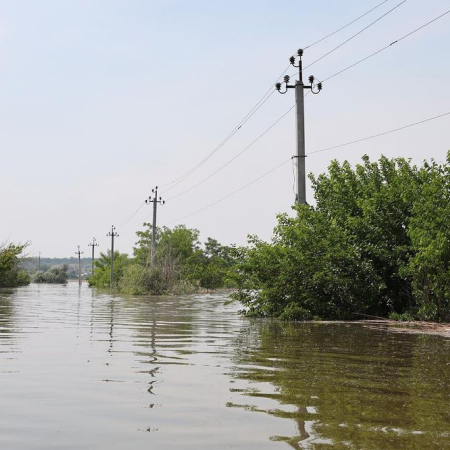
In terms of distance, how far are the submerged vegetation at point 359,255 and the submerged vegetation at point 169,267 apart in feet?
6.92

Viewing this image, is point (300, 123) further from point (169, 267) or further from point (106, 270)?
point (106, 270)

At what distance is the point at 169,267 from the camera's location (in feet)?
195

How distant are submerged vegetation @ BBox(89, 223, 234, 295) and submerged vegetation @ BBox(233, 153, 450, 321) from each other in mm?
2109

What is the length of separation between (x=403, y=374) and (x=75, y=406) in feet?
12.9

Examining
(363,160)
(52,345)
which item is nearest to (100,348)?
(52,345)

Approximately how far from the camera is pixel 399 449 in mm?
4395

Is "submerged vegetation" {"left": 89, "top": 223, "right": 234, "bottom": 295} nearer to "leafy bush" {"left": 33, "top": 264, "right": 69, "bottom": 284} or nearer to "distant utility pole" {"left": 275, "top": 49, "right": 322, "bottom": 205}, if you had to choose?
"distant utility pole" {"left": 275, "top": 49, "right": 322, "bottom": 205}

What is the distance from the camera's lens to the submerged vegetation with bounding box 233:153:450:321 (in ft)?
56.8

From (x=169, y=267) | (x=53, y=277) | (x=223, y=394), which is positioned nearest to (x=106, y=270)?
(x=53, y=277)

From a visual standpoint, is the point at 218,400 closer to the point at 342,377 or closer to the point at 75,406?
the point at 75,406

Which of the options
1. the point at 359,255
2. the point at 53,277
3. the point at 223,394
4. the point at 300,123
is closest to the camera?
the point at 223,394

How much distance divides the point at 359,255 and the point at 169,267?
137ft

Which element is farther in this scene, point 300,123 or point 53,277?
point 53,277

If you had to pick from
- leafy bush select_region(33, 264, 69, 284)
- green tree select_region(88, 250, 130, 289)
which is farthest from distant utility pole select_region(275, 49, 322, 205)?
leafy bush select_region(33, 264, 69, 284)
